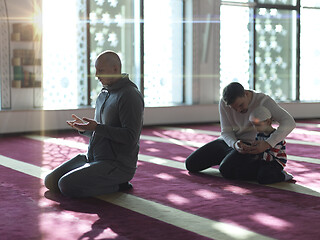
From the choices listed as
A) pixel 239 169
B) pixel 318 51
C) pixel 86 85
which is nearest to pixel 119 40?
pixel 86 85

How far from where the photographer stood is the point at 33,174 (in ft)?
16.3

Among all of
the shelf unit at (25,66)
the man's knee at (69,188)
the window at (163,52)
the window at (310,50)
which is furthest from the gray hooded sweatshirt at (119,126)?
the window at (310,50)

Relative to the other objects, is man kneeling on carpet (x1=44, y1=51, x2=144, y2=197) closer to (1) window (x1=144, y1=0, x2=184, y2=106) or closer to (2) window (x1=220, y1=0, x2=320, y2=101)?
(1) window (x1=144, y1=0, x2=184, y2=106)

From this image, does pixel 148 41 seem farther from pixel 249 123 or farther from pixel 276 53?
pixel 249 123

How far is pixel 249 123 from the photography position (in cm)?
452

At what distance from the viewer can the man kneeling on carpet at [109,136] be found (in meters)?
3.90

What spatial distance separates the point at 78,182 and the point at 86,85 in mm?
5657

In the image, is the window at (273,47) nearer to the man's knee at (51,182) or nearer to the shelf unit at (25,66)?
the shelf unit at (25,66)

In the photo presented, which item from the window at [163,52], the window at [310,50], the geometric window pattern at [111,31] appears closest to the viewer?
the geometric window pattern at [111,31]

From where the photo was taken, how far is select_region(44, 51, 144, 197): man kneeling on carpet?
12.8ft

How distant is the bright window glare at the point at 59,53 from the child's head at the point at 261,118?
5253 millimetres

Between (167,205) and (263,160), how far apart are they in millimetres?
1125

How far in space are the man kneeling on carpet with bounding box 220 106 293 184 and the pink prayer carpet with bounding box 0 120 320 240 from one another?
0.28 feet

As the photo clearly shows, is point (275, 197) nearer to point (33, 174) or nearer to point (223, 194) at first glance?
point (223, 194)
